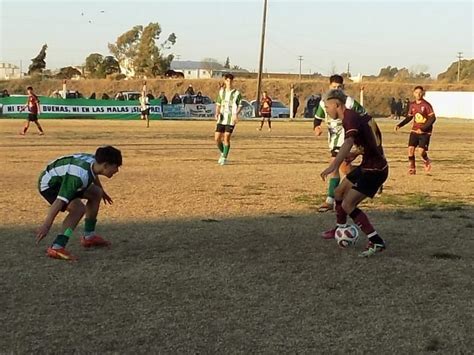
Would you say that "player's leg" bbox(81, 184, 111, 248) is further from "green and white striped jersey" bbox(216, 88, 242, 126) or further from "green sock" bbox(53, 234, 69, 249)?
"green and white striped jersey" bbox(216, 88, 242, 126)

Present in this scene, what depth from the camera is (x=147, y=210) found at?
34.3 ft

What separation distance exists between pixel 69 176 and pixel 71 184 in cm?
10

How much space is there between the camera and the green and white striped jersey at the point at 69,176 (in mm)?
7148

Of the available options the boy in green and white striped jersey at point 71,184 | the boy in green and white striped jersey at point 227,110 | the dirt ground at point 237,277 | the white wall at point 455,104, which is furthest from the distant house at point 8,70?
the boy in green and white striped jersey at point 71,184

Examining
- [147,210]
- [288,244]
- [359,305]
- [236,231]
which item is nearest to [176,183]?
[147,210]

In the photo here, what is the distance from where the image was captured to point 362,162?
796 cm

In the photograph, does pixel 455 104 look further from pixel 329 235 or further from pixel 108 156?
pixel 108 156

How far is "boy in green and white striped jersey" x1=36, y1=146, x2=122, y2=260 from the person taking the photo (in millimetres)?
7121

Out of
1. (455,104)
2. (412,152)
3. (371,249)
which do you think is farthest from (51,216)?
(455,104)

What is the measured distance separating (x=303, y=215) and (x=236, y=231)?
5.02 ft

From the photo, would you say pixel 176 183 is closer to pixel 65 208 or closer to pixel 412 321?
pixel 65 208

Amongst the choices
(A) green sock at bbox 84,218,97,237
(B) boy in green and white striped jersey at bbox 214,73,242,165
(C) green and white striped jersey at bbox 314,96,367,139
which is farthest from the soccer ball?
(B) boy in green and white striped jersey at bbox 214,73,242,165

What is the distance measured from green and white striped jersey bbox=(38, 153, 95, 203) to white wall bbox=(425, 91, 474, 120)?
56917 mm

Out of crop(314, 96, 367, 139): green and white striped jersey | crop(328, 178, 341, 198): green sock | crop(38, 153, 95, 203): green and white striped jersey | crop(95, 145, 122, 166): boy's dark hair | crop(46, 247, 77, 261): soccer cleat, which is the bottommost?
crop(46, 247, 77, 261): soccer cleat
